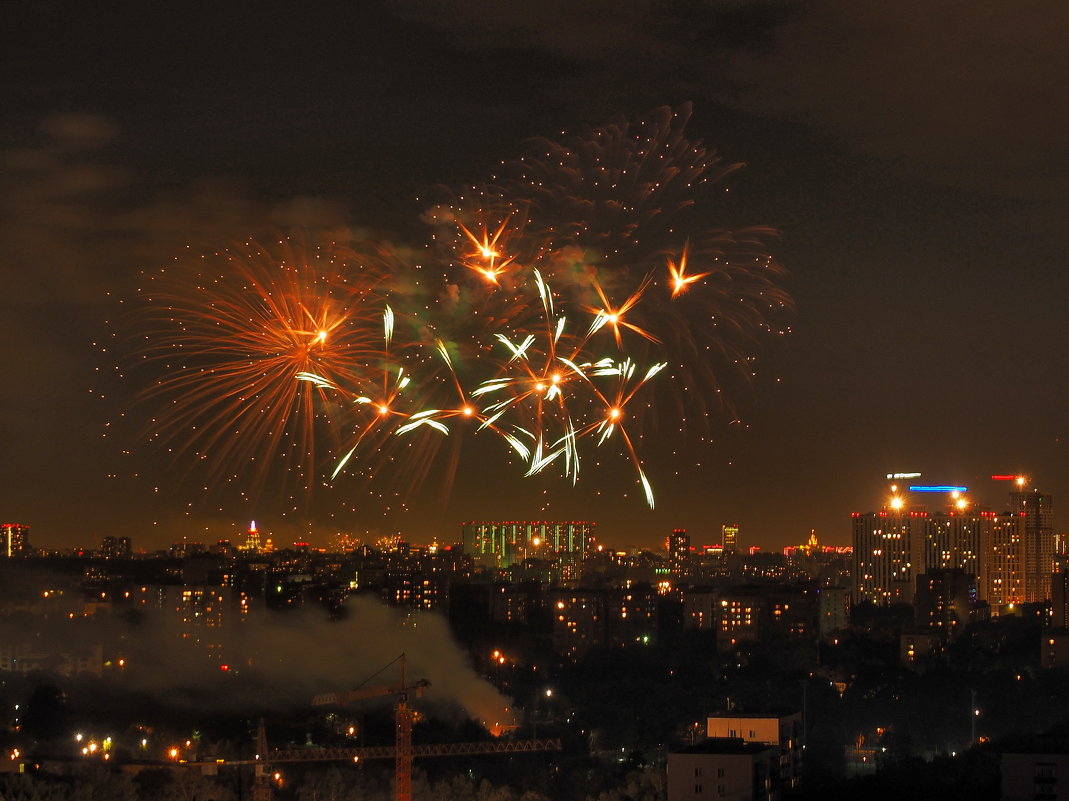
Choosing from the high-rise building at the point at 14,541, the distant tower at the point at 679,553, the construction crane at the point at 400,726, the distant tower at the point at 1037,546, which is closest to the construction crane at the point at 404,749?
the construction crane at the point at 400,726

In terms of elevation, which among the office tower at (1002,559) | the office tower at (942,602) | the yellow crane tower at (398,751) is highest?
the office tower at (1002,559)

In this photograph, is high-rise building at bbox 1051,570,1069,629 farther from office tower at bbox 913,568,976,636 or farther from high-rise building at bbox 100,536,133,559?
high-rise building at bbox 100,536,133,559

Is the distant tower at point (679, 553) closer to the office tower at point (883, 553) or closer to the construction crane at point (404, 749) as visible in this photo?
the office tower at point (883, 553)

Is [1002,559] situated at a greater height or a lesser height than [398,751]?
greater

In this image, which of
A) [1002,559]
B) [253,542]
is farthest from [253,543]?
[1002,559]

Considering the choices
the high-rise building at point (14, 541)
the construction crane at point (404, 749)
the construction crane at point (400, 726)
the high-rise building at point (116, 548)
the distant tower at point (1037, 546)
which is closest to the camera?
the construction crane at point (400, 726)

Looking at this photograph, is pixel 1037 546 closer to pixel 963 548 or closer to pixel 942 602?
pixel 963 548

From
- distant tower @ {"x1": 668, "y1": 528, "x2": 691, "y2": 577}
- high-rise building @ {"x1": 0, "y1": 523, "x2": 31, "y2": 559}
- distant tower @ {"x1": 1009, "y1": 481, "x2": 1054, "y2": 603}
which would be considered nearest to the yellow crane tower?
high-rise building @ {"x1": 0, "y1": 523, "x2": 31, "y2": 559}
